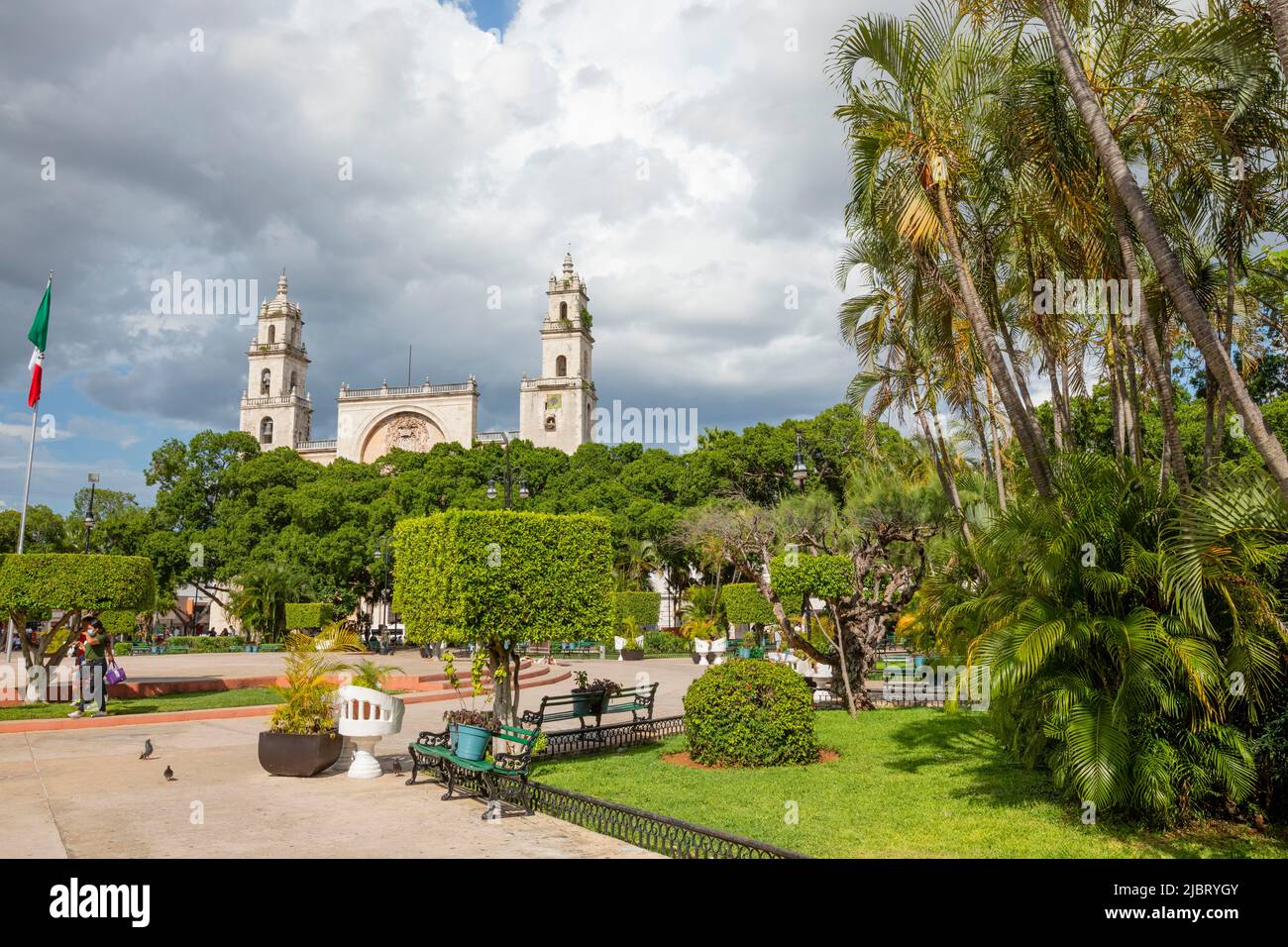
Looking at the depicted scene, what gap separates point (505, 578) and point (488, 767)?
2.32 metres

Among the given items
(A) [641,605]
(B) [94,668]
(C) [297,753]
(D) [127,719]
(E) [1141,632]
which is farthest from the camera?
(A) [641,605]

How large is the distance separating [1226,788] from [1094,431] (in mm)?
22226

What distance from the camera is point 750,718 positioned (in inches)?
374

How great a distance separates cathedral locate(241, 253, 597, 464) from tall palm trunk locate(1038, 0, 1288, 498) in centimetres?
5908

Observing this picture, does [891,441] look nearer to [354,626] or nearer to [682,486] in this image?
[682,486]

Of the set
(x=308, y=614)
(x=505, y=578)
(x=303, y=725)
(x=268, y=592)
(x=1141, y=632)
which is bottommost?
(x=308, y=614)

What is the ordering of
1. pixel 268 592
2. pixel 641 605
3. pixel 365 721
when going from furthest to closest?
1. pixel 268 592
2. pixel 641 605
3. pixel 365 721

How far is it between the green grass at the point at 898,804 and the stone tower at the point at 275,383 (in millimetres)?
68998

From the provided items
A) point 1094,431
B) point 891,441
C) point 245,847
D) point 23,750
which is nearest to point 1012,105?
point 245,847

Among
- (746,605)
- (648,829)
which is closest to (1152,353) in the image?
(648,829)

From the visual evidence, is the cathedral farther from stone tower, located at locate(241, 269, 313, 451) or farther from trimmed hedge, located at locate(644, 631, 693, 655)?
trimmed hedge, located at locate(644, 631, 693, 655)

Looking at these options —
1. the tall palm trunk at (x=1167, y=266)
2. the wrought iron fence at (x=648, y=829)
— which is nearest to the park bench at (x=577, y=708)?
the wrought iron fence at (x=648, y=829)

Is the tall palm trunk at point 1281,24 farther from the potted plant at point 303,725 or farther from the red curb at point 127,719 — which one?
the red curb at point 127,719

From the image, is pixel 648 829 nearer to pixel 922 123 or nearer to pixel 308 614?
pixel 922 123
